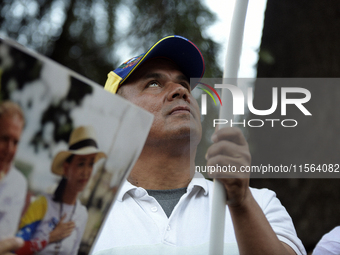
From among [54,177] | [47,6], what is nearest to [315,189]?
[54,177]

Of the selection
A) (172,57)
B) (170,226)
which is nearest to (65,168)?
(170,226)

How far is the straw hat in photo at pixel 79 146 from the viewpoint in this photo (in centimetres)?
70

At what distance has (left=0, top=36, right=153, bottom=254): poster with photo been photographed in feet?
2.09

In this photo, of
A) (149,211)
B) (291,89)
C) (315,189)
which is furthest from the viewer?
(315,189)

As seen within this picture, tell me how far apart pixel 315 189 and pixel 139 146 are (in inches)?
68.8

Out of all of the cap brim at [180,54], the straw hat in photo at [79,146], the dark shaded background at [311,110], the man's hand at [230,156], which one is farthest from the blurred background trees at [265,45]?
the straw hat in photo at [79,146]

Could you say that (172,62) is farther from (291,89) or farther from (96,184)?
(96,184)

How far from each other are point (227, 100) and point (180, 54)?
0.96 metres

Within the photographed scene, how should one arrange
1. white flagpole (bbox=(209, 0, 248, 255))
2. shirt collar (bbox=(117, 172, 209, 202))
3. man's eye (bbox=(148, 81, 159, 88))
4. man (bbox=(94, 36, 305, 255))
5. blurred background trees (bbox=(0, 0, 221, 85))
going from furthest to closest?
blurred background trees (bbox=(0, 0, 221, 85))
man's eye (bbox=(148, 81, 159, 88))
shirt collar (bbox=(117, 172, 209, 202))
man (bbox=(94, 36, 305, 255))
white flagpole (bbox=(209, 0, 248, 255))

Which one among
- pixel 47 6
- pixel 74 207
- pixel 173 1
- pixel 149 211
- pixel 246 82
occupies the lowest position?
pixel 74 207

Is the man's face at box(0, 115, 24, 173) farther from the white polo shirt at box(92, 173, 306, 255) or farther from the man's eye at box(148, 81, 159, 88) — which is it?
the man's eye at box(148, 81, 159, 88)

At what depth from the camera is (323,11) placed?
2.40 m

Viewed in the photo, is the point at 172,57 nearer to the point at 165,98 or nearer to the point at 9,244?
the point at 165,98

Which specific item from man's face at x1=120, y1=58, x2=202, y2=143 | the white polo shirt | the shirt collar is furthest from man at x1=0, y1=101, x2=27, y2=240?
man's face at x1=120, y1=58, x2=202, y2=143
